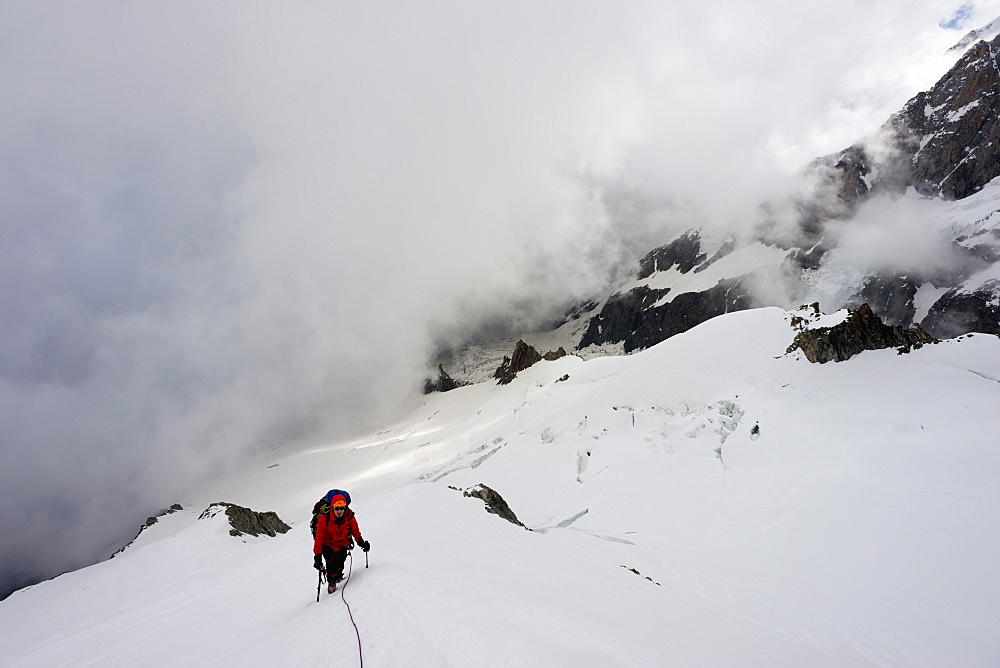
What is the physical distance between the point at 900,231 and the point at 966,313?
24.9 metres

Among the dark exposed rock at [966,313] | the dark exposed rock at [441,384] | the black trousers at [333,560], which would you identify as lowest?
the dark exposed rock at [966,313]

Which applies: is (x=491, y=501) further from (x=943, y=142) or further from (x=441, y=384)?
(x=943, y=142)

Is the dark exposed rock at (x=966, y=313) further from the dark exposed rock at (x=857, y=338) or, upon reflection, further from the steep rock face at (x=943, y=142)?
the dark exposed rock at (x=857, y=338)

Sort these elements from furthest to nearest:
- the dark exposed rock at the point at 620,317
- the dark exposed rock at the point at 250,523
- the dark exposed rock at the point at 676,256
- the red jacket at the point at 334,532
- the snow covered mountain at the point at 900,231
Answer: the dark exposed rock at the point at 620,317 → the dark exposed rock at the point at 676,256 → the snow covered mountain at the point at 900,231 → the dark exposed rock at the point at 250,523 → the red jacket at the point at 334,532

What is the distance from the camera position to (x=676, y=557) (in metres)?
11.8

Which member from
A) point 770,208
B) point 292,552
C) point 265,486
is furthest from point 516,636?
point 770,208

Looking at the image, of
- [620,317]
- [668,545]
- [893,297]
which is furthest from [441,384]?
[668,545]

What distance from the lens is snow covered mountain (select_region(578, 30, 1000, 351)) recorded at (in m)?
74.9

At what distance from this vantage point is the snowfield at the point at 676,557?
453 cm

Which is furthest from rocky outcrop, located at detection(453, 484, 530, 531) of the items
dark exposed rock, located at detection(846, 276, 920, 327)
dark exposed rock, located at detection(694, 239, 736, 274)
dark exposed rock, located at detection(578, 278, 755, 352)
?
dark exposed rock, located at detection(694, 239, 736, 274)

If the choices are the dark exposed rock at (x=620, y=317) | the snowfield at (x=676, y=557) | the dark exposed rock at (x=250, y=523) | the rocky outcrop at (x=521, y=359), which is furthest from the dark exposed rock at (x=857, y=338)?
the dark exposed rock at (x=620, y=317)

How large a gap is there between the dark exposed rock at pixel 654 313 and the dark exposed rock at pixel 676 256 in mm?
14106

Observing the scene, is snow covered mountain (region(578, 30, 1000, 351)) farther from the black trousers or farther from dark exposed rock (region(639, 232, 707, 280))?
the black trousers

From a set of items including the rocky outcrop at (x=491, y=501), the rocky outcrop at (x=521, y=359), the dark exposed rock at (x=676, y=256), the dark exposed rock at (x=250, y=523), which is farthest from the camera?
the dark exposed rock at (x=676, y=256)
